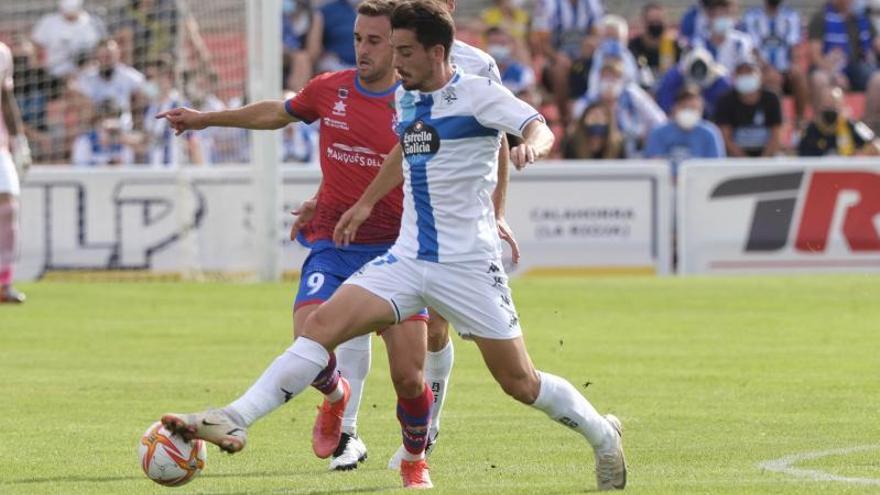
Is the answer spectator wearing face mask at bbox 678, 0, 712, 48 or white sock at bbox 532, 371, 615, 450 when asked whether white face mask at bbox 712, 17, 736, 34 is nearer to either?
spectator wearing face mask at bbox 678, 0, 712, 48

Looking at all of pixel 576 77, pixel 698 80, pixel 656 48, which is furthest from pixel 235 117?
pixel 656 48

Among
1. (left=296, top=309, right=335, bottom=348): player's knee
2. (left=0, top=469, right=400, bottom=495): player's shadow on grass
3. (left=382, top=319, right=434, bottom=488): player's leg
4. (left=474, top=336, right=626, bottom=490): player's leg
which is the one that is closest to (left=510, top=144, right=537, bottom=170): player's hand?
(left=474, top=336, right=626, bottom=490): player's leg

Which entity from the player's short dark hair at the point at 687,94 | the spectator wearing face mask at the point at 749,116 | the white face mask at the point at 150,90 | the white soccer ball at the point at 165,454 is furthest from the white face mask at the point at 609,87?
the white soccer ball at the point at 165,454

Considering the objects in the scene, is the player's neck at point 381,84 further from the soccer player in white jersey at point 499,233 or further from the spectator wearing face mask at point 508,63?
the spectator wearing face mask at point 508,63

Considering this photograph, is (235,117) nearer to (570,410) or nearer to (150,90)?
(570,410)

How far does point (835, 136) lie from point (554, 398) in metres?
17.3

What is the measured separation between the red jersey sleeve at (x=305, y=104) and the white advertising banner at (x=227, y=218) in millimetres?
12966

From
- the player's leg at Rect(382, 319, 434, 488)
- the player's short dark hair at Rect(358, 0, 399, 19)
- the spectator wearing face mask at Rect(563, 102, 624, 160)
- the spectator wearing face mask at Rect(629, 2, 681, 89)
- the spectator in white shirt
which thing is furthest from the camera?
the spectator wearing face mask at Rect(629, 2, 681, 89)

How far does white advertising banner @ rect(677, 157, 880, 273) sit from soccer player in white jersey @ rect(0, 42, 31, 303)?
8188 mm

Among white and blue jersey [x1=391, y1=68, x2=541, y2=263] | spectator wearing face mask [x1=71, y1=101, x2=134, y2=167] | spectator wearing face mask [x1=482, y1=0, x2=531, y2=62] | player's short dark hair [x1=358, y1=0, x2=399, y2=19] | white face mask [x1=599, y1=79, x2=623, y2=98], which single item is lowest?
spectator wearing face mask [x1=71, y1=101, x2=134, y2=167]

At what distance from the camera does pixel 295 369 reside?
294 inches

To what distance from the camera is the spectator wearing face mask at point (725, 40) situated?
26.4m

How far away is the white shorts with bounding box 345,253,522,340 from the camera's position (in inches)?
301

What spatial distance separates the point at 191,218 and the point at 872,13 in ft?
38.4
